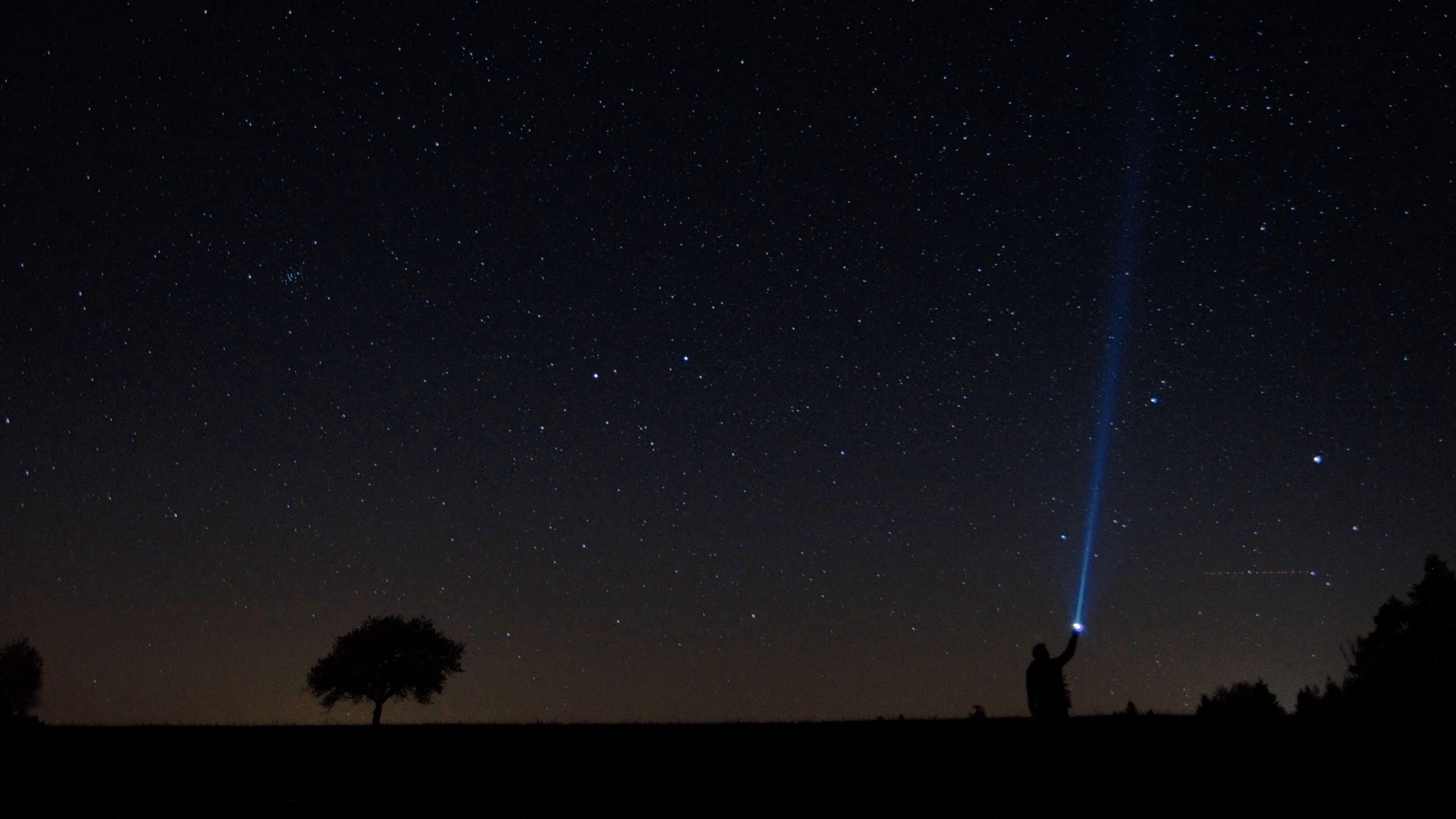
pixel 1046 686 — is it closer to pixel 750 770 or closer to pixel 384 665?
pixel 750 770

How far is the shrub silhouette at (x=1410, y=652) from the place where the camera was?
36.4 m

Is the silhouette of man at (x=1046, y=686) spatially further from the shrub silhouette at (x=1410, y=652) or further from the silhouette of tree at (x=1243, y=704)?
the shrub silhouette at (x=1410, y=652)

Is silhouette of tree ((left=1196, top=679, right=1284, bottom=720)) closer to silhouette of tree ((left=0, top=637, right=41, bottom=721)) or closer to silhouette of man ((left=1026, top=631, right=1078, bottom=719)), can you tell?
silhouette of man ((left=1026, top=631, right=1078, bottom=719))

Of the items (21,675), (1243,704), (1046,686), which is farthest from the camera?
(21,675)

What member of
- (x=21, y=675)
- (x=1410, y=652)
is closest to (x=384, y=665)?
(x=21, y=675)

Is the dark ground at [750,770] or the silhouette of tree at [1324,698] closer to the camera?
the dark ground at [750,770]

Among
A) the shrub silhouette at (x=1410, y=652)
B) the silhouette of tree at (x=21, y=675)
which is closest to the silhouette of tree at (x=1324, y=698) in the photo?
the shrub silhouette at (x=1410, y=652)

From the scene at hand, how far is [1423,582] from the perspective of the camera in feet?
130

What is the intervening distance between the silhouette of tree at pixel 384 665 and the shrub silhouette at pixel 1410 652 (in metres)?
38.2

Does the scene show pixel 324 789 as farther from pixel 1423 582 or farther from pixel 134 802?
pixel 1423 582

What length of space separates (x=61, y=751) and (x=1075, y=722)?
16.8 metres

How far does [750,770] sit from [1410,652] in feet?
137

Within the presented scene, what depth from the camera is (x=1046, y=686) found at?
10.3 meters

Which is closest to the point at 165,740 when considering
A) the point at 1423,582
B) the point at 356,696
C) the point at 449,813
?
the point at 449,813
